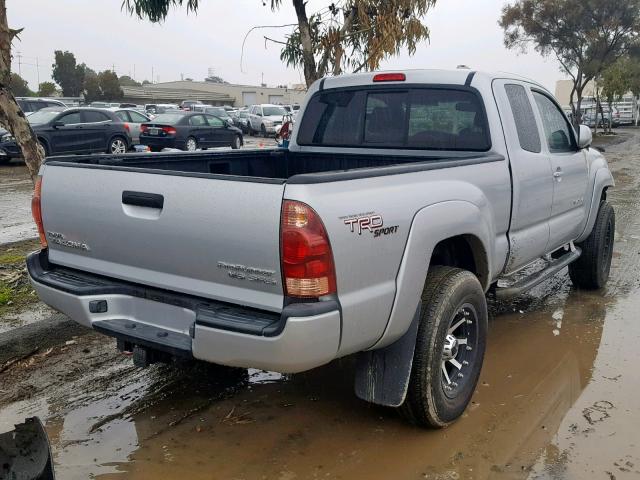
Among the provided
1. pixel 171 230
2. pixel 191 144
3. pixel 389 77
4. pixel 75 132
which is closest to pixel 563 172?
pixel 389 77

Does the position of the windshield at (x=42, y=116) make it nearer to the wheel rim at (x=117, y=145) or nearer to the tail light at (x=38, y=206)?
the wheel rim at (x=117, y=145)

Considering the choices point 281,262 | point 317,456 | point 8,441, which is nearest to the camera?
point 8,441

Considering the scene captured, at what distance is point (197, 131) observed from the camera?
21.5m

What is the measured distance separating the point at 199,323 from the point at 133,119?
20792mm

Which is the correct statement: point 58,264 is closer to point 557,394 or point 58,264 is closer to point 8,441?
point 8,441

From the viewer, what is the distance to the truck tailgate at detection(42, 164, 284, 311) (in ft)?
9.10

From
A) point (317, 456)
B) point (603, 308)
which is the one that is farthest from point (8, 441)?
point (603, 308)

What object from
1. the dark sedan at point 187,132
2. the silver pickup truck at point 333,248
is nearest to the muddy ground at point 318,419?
the silver pickup truck at point 333,248

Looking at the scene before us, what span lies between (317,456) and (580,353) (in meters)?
2.45

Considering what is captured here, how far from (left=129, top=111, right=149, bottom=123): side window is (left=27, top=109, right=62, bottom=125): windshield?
4.91 metres

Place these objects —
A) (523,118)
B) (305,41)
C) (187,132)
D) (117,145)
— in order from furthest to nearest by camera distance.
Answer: (187,132)
(117,145)
(305,41)
(523,118)

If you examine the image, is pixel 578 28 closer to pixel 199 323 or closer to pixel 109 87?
pixel 199 323

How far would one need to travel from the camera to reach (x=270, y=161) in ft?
17.4

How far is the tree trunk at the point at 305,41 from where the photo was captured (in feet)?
27.1
